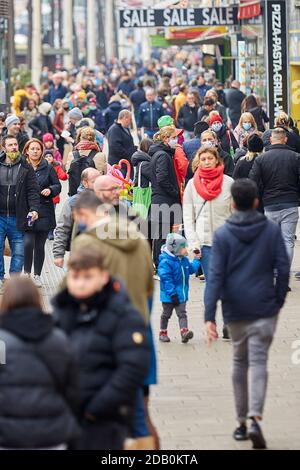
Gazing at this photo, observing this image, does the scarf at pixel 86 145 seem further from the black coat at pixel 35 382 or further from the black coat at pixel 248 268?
the black coat at pixel 35 382

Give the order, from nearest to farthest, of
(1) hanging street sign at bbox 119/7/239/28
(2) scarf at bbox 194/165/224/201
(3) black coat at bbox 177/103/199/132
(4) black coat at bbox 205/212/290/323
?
(4) black coat at bbox 205/212/290/323 < (2) scarf at bbox 194/165/224/201 < (3) black coat at bbox 177/103/199/132 < (1) hanging street sign at bbox 119/7/239/28

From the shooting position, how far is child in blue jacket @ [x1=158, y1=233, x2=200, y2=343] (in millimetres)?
12414

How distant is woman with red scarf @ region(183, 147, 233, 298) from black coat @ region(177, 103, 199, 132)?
15.0 m

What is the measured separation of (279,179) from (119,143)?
265 inches

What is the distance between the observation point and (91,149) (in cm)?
1608

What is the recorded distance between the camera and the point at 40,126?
87.1 feet

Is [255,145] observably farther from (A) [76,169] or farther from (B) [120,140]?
(B) [120,140]

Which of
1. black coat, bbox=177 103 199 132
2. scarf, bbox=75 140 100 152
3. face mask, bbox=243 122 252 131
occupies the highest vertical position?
scarf, bbox=75 140 100 152

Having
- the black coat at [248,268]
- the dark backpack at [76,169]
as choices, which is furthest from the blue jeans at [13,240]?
the black coat at [248,268]

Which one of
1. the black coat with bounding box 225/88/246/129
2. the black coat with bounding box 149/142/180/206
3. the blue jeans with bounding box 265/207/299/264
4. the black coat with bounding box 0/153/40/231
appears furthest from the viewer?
the black coat with bounding box 225/88/246/129

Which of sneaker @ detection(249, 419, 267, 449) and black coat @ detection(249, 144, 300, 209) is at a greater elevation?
black coat @ detection(249, 144, 300, 209)

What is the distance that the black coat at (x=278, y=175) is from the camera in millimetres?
13938

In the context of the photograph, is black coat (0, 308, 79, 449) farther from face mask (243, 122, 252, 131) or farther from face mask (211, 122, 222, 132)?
face mask (211, 122, 222, 132)

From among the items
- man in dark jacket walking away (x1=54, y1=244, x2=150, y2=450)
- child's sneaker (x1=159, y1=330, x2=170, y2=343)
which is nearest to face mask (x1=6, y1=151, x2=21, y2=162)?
child's sneaker (x1=159, y1=330, x2=170, y2=343)
